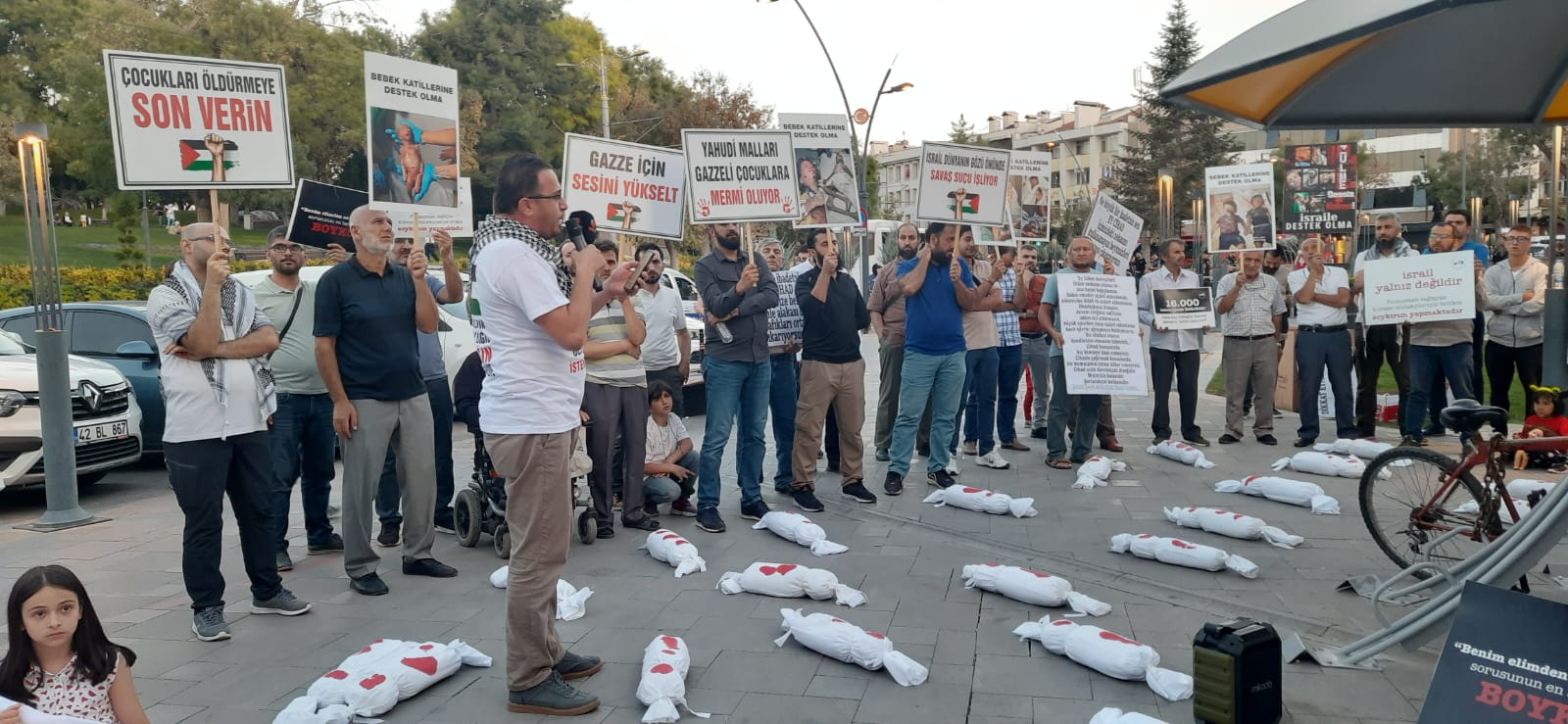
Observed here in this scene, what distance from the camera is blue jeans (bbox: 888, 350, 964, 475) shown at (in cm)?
802

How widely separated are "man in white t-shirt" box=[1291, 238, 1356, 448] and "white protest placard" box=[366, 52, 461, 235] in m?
7.15

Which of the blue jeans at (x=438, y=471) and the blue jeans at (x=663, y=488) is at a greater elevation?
the blue jeans at (x=438, y=471)

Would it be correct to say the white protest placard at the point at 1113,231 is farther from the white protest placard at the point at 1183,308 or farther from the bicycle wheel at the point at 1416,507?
the bicycle wheel at the point at 1416,507

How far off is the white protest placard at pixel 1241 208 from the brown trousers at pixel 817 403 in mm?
4548

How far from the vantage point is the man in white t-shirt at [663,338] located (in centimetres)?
769

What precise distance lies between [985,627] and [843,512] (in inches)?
Answer: 104

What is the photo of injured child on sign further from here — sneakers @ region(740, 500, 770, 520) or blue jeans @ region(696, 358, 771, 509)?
sneakers @ region(740, 500, 770, 520)

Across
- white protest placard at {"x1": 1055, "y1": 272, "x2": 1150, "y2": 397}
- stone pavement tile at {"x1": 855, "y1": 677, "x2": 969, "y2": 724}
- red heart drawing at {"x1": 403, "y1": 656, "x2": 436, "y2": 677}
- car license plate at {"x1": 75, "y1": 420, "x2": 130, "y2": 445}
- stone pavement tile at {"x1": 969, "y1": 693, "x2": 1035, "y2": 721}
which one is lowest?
stone pavement tile at {"x1": 969, "y1": 693, "x2": 1035, "y2": 721}

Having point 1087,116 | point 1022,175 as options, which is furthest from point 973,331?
point 1087,116

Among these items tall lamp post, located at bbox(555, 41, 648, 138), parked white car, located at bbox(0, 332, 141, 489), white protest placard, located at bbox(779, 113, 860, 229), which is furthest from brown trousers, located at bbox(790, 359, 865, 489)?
tall lamp post, located at bbox(555, 41, 648, 138)

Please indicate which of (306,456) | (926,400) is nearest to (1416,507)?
(926,400)

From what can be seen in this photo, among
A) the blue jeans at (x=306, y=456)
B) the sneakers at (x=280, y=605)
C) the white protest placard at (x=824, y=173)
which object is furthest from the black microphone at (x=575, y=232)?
the white protest placard at (x=824, y=173)

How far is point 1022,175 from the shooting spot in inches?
457

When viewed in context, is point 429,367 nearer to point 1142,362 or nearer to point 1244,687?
point 1244,687
